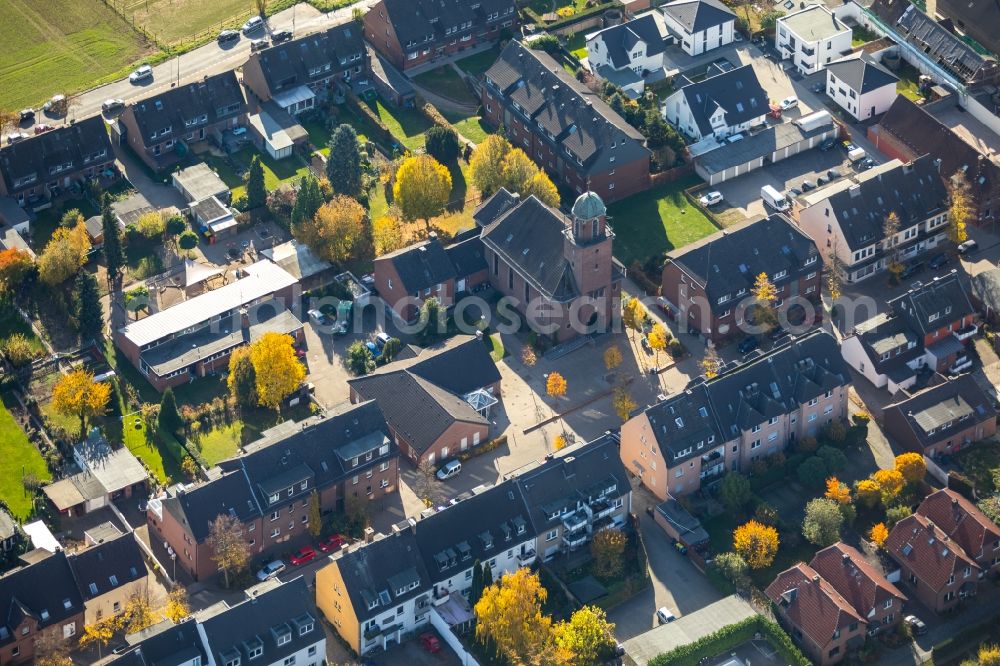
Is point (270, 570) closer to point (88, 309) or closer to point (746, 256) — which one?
point (88, 309)

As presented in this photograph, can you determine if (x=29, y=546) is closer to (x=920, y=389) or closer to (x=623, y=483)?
(x=623, y=483)

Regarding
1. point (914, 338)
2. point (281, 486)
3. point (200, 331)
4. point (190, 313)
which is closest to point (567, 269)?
point (914, 338)

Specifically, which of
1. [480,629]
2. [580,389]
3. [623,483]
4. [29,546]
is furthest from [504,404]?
[29,546]

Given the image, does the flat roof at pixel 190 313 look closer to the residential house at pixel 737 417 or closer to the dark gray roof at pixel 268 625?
the dark gray roof at pixel 268 625

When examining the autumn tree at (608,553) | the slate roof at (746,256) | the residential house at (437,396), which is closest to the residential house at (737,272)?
the slate roof at (746,256)

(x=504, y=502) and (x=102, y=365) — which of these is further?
(x=102, y=365)

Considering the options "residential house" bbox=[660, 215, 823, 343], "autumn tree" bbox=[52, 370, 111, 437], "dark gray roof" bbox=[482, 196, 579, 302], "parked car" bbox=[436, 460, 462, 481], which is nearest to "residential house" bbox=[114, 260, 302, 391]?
"autumn tree" bbox=[52, 370, 111, 437]
